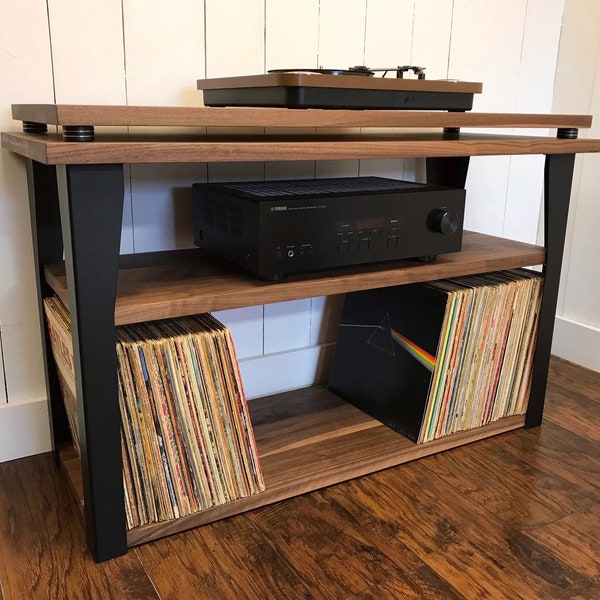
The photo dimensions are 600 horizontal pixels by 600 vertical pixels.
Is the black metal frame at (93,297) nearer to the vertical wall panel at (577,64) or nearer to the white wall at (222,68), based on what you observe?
the white wall at (222,68)

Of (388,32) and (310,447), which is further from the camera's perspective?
(388,32)

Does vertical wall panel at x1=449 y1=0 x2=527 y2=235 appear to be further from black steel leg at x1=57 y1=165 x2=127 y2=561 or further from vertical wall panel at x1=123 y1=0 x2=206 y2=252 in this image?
black steel leg at x1=57 y1=165 x2=127 y2=561

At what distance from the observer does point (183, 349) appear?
980 millimetres

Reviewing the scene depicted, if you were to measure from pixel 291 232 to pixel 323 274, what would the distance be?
0.39 ft

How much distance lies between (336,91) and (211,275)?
0.36m

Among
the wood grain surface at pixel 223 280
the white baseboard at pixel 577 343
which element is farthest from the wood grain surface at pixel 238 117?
the white baseboard at pixel 577 343

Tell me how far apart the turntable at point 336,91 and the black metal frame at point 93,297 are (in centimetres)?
28

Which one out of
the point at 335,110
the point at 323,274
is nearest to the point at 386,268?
the point at 323,274

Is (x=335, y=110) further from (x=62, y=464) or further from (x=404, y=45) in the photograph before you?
(x=62, y=464)

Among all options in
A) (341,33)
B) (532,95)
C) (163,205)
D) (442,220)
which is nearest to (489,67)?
(532,95)

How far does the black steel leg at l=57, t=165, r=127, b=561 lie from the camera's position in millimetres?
834

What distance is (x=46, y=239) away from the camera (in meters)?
1.13

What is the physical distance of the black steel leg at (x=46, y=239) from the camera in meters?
1.09

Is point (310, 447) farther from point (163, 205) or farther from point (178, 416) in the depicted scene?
point (163, 205)
